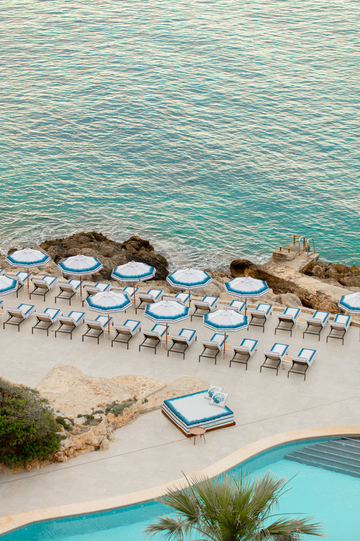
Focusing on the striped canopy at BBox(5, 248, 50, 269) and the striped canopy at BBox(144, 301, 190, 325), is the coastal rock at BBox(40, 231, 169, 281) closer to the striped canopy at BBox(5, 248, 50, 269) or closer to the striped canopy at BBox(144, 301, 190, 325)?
the striped canopy at BBox(5, 248, 50, 269)

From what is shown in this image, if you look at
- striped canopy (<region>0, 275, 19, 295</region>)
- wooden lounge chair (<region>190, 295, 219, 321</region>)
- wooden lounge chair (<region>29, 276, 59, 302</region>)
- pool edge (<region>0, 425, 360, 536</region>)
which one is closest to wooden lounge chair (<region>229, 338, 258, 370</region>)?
wooden lounge chair (<region>190, 295, 219, 321</region>)

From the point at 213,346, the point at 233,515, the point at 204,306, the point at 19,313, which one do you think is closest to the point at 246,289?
the point at 204,306

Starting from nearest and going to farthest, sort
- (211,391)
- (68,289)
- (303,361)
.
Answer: (211,391) < (303,361) < (68,289)

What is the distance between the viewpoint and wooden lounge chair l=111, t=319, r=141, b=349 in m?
20.6

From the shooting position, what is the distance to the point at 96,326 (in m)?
21.0

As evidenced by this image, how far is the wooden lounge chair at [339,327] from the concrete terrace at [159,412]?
10.0 inches

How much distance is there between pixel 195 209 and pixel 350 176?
38.5 ft

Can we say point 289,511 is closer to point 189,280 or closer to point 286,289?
point 189,280

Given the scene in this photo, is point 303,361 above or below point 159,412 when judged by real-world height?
above

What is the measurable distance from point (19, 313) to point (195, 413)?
807 cm

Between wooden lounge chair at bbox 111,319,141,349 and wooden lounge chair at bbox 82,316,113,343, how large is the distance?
Result: 0.53 meters

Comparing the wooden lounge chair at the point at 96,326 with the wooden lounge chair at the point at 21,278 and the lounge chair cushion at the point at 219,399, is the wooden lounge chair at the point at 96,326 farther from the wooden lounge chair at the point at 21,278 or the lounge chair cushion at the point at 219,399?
the lounge chair cushion at the point at 219,399

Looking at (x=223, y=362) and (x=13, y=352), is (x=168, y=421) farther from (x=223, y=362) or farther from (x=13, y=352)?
(x=13, y=352)

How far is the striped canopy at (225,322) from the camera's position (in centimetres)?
1948
